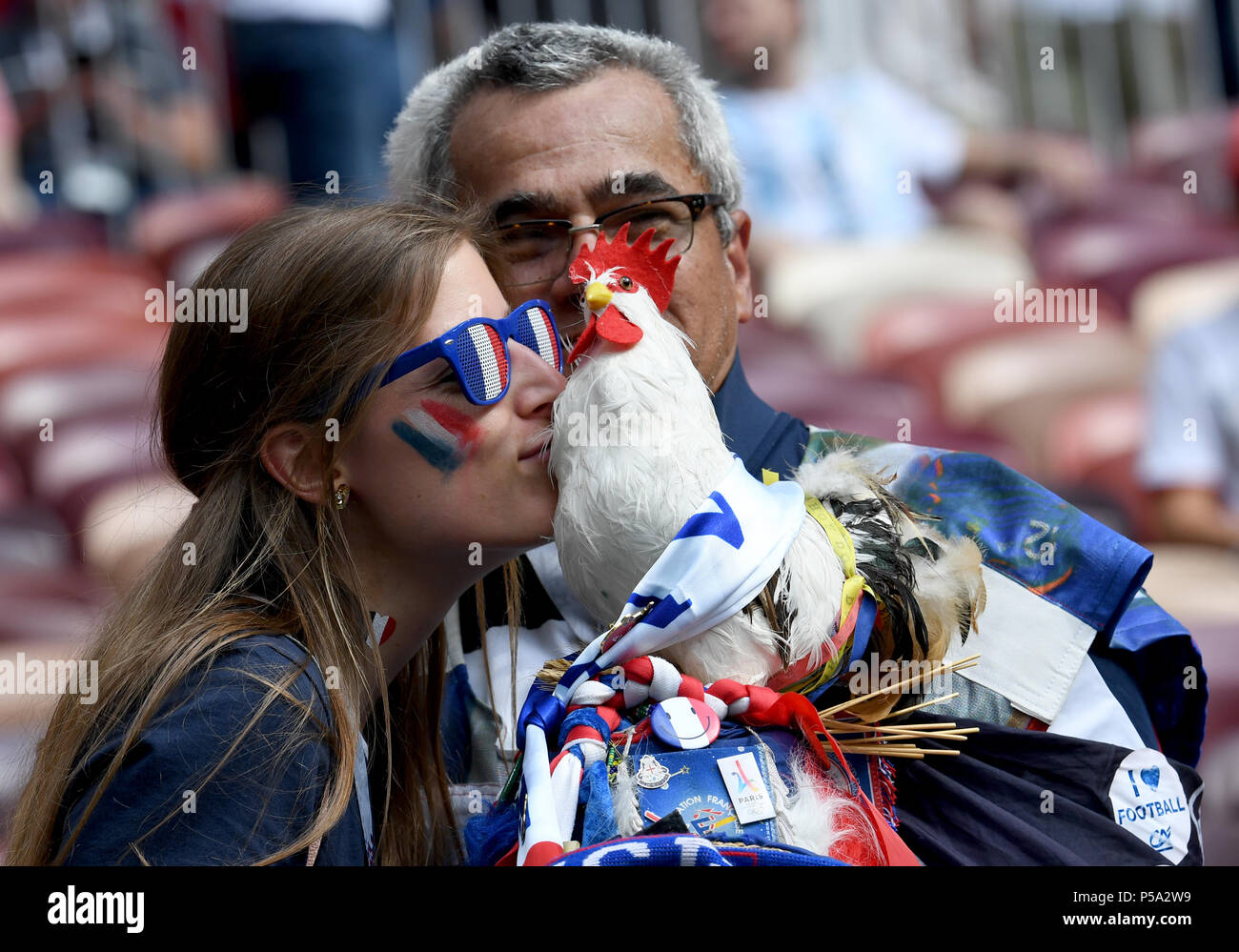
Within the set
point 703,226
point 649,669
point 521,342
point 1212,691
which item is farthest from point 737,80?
point 649,669

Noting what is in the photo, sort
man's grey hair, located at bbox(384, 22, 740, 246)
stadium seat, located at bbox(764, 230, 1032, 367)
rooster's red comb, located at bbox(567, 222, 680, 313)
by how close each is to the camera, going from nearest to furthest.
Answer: rooster's red comb, located at bbox(567, 222, 680, 313) → man's grey hair, located at bbox(384, 22, 740, 246) → stadium seat, located at bbox(764, 230, 1032, 367)

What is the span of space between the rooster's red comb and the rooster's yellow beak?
6cm

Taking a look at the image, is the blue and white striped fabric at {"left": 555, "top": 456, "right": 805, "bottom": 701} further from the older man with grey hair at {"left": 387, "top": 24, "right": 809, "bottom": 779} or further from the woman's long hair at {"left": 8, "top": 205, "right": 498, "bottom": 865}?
the older man with grey hair at {"left": 387, "top": 24, "right": 809, "bottom": 779}

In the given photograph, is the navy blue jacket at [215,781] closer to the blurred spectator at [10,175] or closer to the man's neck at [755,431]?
the man's neck at [755,431]

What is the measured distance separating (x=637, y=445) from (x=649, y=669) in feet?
0.83

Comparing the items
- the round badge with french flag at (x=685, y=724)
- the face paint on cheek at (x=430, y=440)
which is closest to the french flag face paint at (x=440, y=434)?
the face paint on cheek at (x=430, y=440)

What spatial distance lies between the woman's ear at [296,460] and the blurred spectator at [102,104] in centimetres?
406

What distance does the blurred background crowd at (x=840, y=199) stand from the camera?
451 cm

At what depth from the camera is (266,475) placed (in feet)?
5.81

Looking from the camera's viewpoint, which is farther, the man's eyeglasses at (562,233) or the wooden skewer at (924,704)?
the man's eyeglasses at (562,233)

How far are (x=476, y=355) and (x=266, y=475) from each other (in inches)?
13.3

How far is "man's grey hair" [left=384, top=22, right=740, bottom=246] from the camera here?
2.19 metres

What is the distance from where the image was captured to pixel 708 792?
141 centimetres

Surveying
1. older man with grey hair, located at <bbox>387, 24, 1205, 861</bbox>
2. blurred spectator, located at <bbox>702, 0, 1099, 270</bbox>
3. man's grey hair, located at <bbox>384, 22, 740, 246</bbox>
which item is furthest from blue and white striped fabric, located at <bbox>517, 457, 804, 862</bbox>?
blurred spectator, located at <bbox>702, 0, 1099, 270</bbox>
